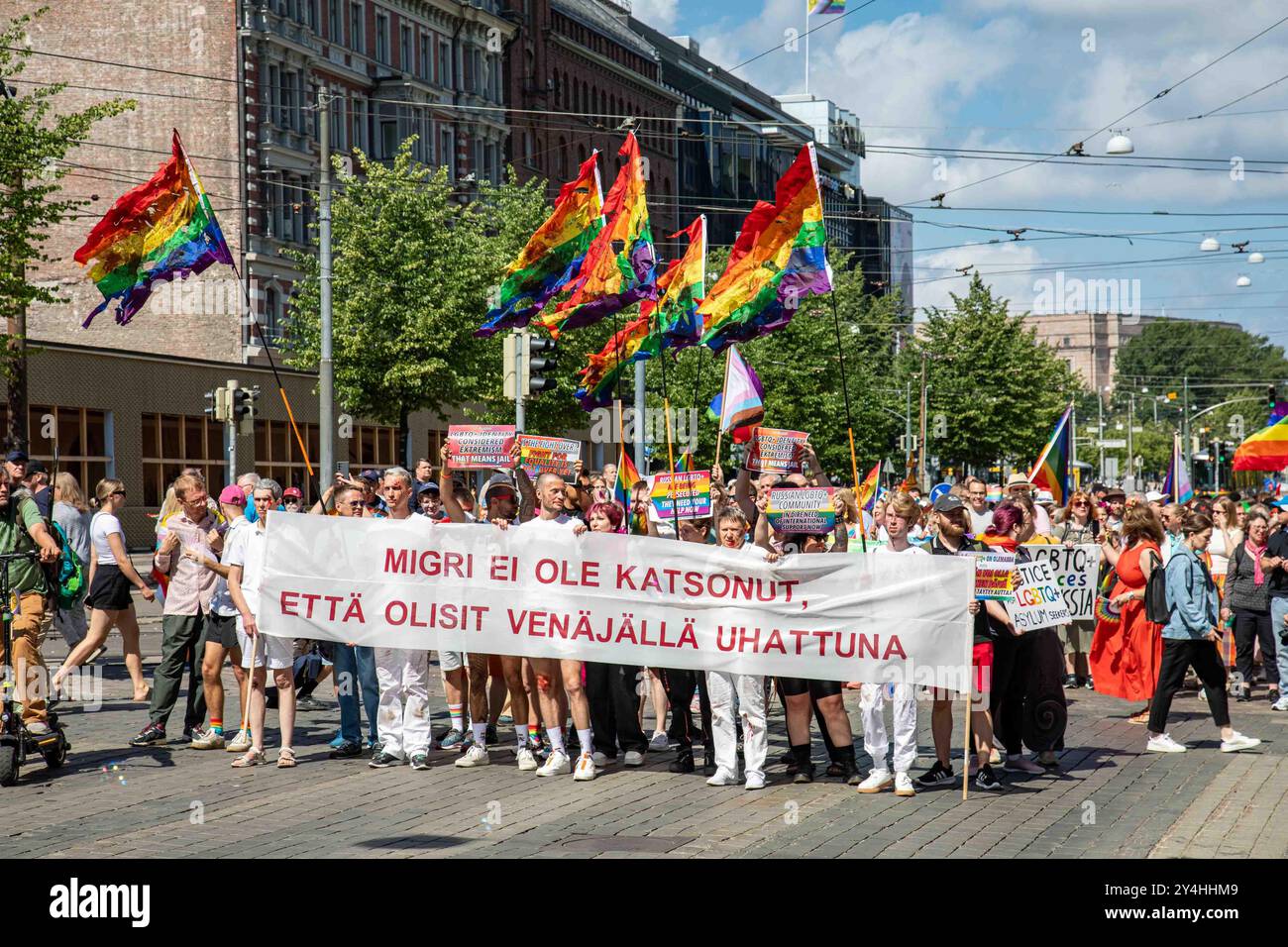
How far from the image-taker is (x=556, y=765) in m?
10.7

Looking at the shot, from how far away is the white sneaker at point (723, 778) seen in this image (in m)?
10.3

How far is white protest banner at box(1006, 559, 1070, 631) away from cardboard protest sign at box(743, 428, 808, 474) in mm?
2194

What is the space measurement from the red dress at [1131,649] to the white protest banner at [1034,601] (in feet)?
6.69

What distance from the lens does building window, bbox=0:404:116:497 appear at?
37281mm

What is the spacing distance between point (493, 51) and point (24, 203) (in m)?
35.8

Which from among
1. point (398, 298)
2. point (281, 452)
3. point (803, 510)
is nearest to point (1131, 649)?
point (803, 510)

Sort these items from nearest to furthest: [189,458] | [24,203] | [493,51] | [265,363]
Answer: [24,203] → [189,458] → [265,363] → [493,51]

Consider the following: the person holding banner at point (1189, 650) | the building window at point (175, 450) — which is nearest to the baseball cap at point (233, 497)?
the person holding banner at point (1189, 650)

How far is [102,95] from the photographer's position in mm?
47844

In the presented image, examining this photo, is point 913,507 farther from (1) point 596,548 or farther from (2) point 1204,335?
(2) point 1204,335

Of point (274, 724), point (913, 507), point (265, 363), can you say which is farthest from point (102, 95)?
point (913, 507)

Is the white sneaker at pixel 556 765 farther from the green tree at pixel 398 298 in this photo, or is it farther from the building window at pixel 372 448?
the building window at pixel 372 448

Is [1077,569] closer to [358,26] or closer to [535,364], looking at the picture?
[535,364]

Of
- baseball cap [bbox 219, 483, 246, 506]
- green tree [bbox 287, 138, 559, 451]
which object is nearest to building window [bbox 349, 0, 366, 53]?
green tree [bbox 287, 138, 559, 451]
